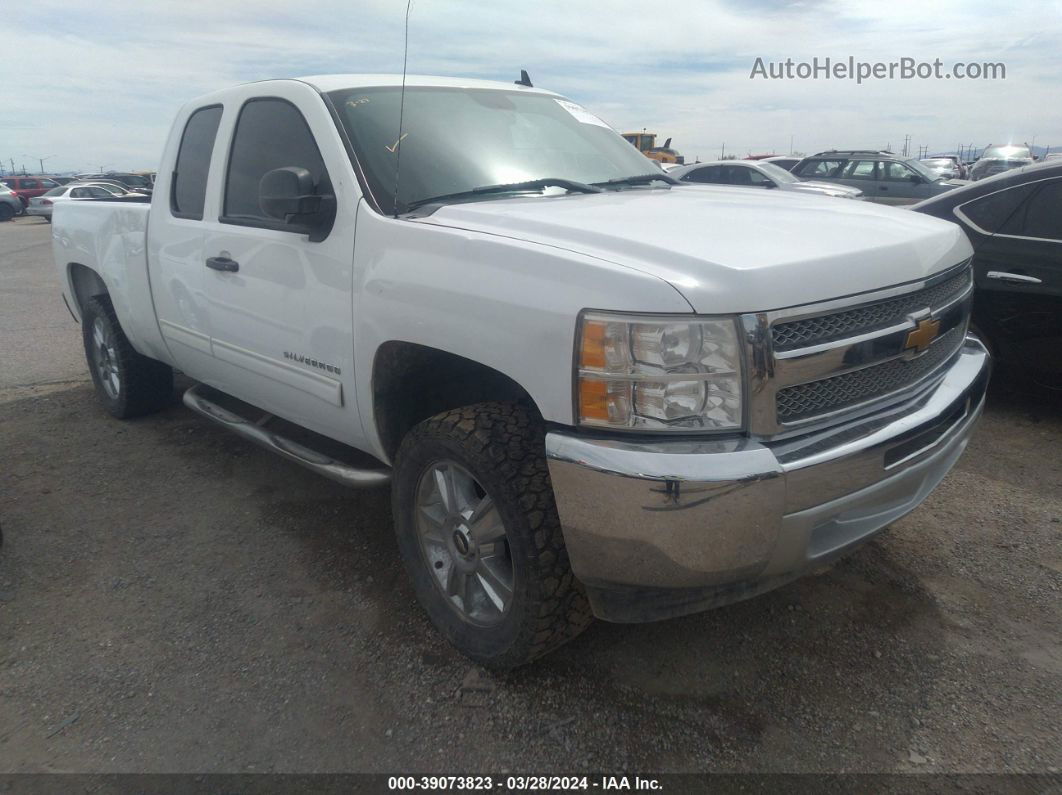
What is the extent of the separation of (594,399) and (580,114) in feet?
7.74

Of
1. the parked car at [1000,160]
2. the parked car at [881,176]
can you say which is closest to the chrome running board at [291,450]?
the parked car at [881,176]

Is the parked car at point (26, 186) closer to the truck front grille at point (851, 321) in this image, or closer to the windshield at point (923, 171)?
the windshield at point (923, 171)

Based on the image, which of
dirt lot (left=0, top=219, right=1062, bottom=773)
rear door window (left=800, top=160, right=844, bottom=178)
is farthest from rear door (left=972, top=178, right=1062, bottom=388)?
rear door window (left=800, top=160, right=844, bottom=178)

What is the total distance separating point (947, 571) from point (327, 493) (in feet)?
9.13

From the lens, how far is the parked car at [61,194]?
23156 millimetres

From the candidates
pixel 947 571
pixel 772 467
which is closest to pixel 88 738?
pixel 772 467

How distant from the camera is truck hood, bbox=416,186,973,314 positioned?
200 cm

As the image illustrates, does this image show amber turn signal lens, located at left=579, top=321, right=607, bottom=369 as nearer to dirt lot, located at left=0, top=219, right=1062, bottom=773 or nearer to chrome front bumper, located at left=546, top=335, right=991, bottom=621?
chrome front bumper, located at left=546, top=335, right=991, bottom=621

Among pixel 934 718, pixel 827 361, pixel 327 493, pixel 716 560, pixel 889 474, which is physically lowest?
pixel 327 493

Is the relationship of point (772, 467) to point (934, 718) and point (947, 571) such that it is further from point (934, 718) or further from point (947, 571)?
point (947, 571)

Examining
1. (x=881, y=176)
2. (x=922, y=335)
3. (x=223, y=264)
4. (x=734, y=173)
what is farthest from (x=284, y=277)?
(x=881, y=176)

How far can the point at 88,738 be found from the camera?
2.34 metres

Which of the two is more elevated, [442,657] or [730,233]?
[730,233]

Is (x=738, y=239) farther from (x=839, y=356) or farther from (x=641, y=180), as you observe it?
(x=641, y=180)
